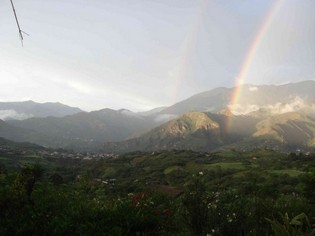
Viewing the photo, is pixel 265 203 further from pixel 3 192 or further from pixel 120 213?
pixel 3 192

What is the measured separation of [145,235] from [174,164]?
160m

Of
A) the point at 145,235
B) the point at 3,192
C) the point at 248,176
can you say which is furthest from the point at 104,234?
the point at 248,176

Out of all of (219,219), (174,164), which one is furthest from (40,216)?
(174,164)

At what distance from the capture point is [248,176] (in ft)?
383

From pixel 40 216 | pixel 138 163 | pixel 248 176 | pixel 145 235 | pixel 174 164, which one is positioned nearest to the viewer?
pixel 145 235

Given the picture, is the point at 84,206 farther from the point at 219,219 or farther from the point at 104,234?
the point at 219,219

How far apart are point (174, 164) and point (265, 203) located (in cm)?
15600

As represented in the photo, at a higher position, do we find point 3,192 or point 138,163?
point 3,192

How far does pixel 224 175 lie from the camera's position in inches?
4929

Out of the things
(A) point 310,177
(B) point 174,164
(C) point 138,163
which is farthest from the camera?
(C) point 138,163

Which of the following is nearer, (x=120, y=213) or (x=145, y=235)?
(x=145, y=235)

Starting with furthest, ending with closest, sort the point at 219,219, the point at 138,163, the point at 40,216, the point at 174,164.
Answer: the point at 138,163
the point at 174,164
the point at 219,219
the point at 40,216

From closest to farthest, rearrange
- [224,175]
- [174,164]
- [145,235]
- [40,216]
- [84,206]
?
[145,235]
[40,216]
[84,206]
[224,175]
[174,164]

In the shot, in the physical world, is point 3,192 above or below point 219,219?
above
